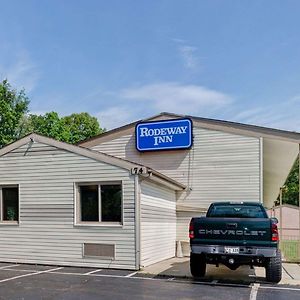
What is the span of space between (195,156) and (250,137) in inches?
92.1

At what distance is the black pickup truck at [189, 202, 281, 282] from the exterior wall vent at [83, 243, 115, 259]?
119 inches

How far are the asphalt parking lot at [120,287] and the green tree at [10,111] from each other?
28.0m

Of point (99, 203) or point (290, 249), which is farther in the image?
point (290, 249)

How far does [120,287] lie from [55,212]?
4778 millimetres

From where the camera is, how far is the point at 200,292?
29.6 ft

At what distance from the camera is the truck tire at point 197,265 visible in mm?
10594

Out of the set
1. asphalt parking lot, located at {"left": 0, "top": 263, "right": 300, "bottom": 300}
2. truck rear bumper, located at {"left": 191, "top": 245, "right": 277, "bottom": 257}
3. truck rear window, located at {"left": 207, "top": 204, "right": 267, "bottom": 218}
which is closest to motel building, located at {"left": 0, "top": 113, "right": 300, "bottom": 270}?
asphalt parking lot, located at {"left": 0, "top": 263, "right": 300, "bottom": 300}

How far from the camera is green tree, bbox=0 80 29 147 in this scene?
37562 millimetres

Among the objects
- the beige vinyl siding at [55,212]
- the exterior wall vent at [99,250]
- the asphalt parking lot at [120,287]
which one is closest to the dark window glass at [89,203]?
the beige vinyl siding at [55,212]

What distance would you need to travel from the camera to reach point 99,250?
12.7 metres

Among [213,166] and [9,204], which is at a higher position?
[213,166]

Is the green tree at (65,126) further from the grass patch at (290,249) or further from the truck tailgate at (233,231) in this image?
the truck tailgate at (233,231)

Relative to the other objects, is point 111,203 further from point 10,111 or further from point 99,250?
point 10,111

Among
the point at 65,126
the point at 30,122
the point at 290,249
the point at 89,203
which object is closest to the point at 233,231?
the point at 89,203
